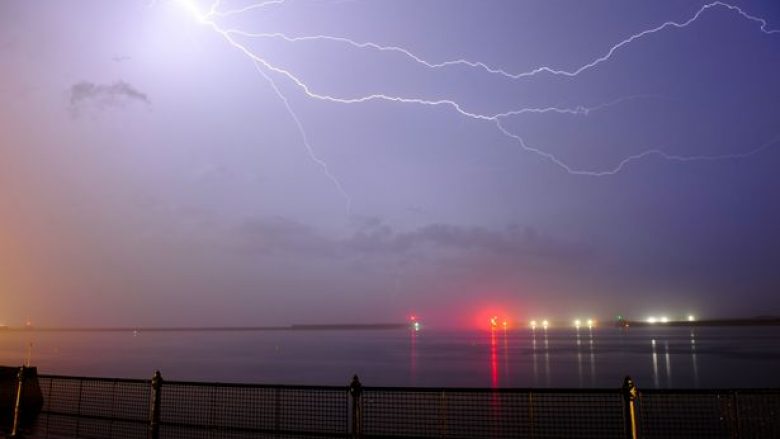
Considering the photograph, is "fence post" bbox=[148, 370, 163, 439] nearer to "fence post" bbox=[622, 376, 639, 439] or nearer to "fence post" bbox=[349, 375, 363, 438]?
"fence post" bbox=[349, 375, 363, 438]

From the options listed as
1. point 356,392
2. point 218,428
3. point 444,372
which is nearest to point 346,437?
point 356,392

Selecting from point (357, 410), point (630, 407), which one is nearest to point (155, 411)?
point (357, 410)

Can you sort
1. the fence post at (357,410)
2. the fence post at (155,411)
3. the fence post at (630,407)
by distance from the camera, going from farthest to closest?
1. the fence post at (155,411)
2. the fence post at (357,410)
3. the fence post at (630,407)

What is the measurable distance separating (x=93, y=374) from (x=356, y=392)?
65058mm

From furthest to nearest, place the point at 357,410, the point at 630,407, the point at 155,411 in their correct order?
the point at 155,411
the point at 357,410
the point at 630,407

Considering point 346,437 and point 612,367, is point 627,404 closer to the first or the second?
point 346,437

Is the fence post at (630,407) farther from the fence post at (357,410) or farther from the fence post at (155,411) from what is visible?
the fence post at (155,411)

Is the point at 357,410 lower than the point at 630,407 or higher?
lower

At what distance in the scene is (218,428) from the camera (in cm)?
888

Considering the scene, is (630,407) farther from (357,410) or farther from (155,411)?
(155,411)

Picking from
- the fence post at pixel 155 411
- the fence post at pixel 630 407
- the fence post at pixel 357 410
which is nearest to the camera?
the fence post at pixel 630 407

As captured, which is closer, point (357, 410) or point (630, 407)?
point (630, 407)

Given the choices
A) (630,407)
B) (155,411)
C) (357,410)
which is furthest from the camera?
(155,411)

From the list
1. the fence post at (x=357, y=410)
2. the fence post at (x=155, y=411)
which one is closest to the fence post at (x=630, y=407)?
the fence post at (x=357, y=410)
